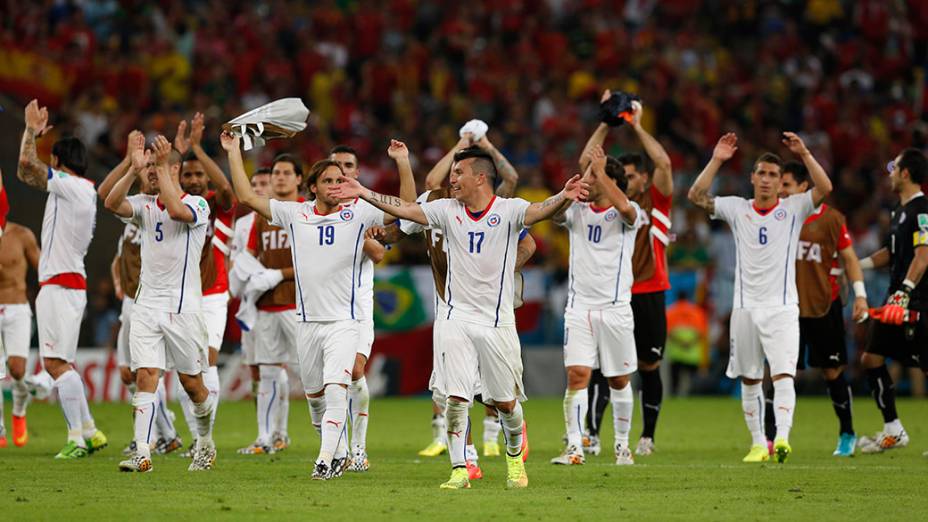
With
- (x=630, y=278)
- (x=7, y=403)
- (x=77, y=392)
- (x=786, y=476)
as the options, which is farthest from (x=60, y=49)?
(x=786, y=476)

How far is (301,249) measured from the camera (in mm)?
11523

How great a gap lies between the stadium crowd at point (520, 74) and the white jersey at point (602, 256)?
11.8 m

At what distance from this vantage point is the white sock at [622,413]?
43.7 feet

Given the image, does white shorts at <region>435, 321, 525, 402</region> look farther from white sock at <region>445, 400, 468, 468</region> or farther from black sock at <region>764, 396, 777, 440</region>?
black sock at <region>764, 396, 777, 440</region>

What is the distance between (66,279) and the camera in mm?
13719

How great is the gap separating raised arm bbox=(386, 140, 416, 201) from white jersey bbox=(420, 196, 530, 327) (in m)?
0.58

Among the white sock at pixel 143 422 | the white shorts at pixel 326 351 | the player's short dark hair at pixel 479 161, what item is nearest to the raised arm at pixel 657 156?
the player's short dark hair at pixel 479 161

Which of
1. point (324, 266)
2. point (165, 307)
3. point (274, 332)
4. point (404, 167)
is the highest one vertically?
point (404, 167)

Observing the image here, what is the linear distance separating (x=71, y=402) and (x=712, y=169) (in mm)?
6597

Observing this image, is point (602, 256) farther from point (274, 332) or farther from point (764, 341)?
point (274, 332)

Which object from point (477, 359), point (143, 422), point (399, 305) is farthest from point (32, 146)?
point (399, 305)

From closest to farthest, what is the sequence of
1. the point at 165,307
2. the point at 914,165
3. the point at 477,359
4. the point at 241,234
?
the point at 477,359 < the point at 165,307 < the point at 914,165 < the point at 241,234

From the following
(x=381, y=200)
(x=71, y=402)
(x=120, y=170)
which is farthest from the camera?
(x=71, y=402)

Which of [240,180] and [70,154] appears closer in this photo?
[240,180]
